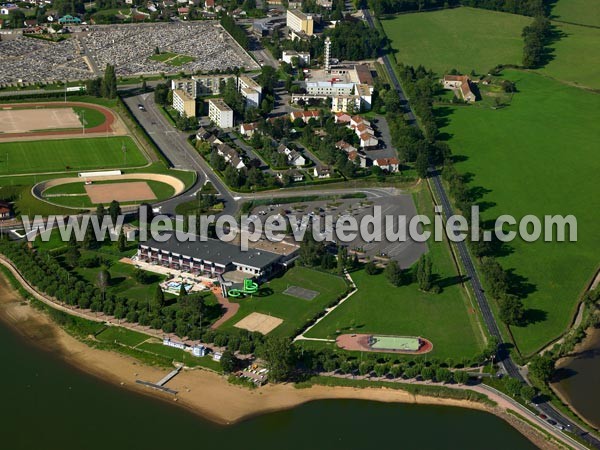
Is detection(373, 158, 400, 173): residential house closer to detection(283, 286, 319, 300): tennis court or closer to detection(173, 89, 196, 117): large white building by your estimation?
detection(173, 89, 196, 117): large white building

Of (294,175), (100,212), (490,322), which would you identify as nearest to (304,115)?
(294,175)

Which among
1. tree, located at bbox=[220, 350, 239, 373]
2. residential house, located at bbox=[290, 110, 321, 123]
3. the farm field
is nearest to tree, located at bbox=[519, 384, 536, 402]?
the farm field

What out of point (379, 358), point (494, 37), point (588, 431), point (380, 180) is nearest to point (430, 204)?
point (380, 180)

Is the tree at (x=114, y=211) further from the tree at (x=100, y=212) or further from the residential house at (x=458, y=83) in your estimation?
the residential house at (x=458, y=83)

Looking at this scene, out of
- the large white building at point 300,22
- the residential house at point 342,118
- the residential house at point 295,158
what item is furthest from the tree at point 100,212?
the large white building at point 300,22

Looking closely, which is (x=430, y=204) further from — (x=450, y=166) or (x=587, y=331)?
(x=587, y=331)
